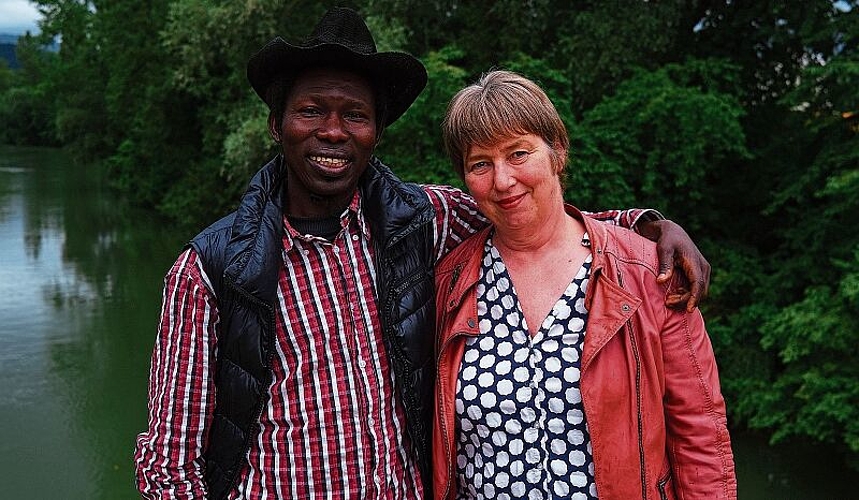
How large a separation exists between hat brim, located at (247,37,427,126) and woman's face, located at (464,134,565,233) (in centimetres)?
28

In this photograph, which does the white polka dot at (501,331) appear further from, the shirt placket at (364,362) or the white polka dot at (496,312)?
the shirt placket at (364,362)

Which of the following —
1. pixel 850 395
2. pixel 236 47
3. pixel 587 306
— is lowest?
pixel 850 395

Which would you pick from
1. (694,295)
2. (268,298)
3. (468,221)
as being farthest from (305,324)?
(694,295)

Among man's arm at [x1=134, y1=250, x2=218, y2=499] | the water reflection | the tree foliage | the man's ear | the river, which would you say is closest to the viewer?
man's arm at [x1=134, y1=250, x2=218, y2=499]

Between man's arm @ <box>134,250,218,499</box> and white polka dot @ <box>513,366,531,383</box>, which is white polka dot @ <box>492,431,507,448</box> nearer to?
white polka dot @ <box>513,366,531,383</box>

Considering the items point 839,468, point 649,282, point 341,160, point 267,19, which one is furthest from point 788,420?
point 267,19

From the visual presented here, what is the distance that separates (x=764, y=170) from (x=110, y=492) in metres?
6.81

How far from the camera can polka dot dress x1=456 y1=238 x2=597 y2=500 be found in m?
1.84

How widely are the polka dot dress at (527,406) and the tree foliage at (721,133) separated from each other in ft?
16.5

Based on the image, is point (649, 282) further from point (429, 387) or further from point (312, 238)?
point (312, 238)

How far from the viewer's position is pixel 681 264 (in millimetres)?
1936

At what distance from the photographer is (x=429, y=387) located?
2051 millimetres

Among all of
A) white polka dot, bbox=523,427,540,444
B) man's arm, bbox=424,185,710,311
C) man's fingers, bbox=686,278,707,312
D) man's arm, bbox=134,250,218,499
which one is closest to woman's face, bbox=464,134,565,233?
man's arm, bbox=424,185,710,311

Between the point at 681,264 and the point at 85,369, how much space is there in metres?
9.01
